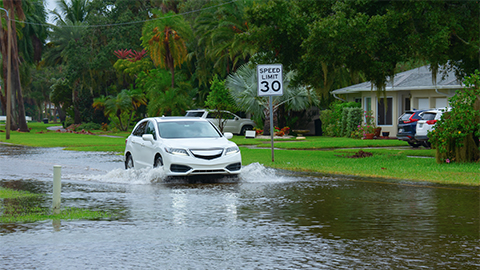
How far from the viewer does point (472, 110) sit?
766 inches

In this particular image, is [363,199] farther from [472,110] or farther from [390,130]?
[390,130]

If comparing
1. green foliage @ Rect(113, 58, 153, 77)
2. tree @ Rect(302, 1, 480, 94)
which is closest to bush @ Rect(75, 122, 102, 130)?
green foliage @ Rect(113, 58, 153, 77)

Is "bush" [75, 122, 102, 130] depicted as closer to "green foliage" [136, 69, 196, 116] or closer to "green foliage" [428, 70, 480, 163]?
"green foliage" [136, 69, 196, 116]

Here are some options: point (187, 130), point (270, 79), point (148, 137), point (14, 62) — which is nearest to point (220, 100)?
point (270, 79)

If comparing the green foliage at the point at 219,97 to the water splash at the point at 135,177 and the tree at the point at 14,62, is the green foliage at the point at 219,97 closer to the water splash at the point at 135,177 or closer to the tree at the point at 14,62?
the tree at the point at 14,62

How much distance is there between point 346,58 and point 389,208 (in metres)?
10.3

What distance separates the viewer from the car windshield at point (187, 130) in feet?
55.9

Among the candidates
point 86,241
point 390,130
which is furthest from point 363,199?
point 390,130

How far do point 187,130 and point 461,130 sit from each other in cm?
809

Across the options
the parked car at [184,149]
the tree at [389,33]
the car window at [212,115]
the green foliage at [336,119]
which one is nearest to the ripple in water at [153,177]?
the parked car at [184,149]

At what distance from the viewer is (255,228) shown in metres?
9.44

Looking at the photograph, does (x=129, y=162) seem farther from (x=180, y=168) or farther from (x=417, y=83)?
(x=417, y=83)

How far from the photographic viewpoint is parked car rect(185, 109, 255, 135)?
46062 mm

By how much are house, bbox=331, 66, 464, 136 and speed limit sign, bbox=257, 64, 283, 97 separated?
1675 cm
